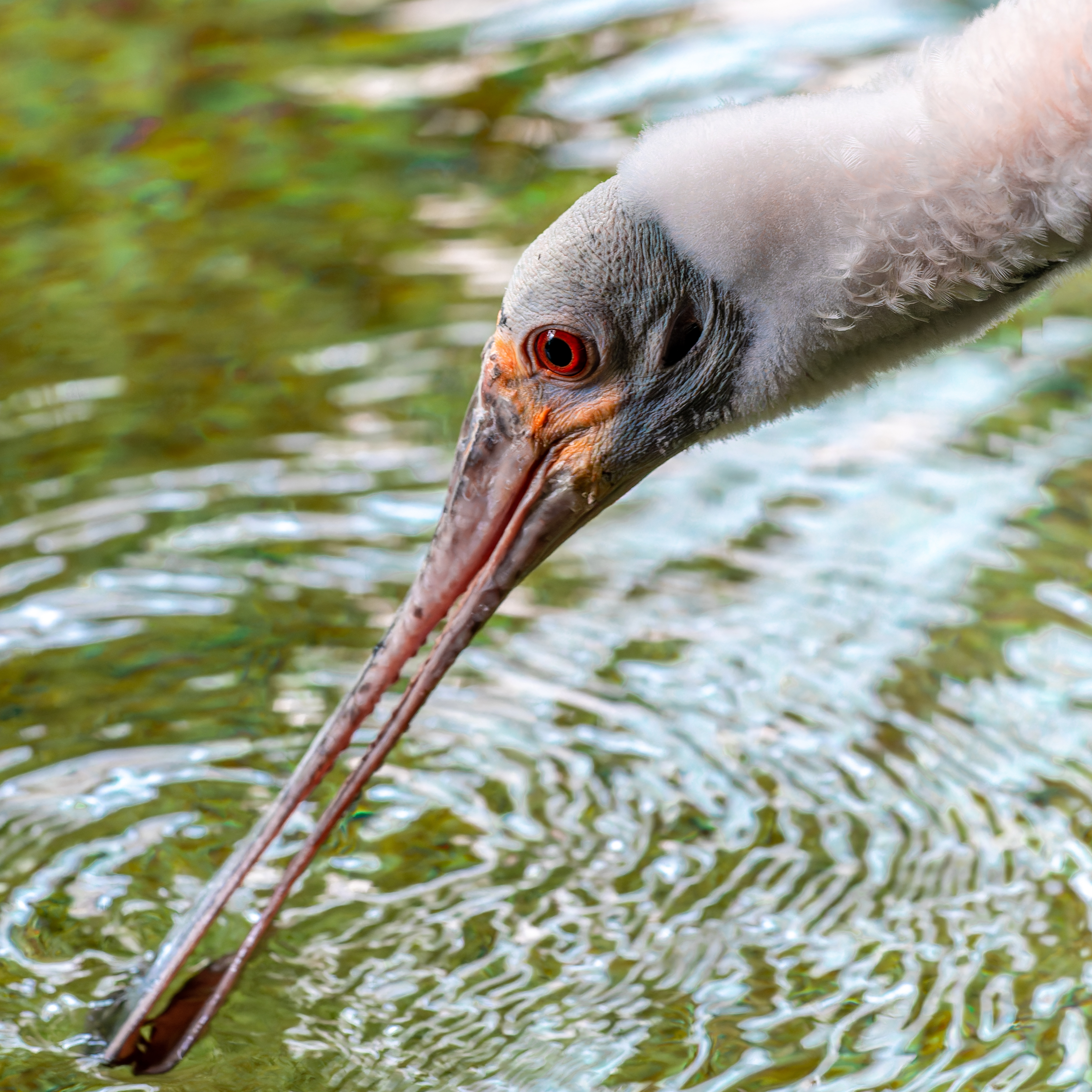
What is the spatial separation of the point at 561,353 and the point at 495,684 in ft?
3.32

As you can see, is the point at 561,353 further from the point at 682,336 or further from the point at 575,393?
the point at 682,336

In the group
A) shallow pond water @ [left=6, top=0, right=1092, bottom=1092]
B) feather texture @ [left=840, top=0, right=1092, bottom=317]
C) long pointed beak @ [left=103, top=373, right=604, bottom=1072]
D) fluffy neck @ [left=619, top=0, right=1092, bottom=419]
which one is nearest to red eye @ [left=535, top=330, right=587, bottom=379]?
long pointed beak @ [left=103, top=373, right=604, bottom=1072]

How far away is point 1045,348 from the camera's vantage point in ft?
15.4

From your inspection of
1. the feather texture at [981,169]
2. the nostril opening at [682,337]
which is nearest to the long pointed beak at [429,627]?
the nostril opening at [682,337]

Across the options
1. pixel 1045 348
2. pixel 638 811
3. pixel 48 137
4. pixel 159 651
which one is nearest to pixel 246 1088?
pixel 638 811

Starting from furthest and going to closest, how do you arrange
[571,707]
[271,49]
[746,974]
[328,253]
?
[271,49], [328,253], [571,707], [746,974]

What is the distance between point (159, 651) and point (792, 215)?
5.71 feet

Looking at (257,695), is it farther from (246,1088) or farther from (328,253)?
(328,253)

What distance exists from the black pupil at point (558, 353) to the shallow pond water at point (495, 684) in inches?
34.5

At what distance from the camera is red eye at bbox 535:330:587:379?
2.53m

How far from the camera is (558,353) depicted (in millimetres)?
2553

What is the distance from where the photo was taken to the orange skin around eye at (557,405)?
2.58 m

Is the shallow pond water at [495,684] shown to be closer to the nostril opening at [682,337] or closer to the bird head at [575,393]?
the bird head at [575,393]

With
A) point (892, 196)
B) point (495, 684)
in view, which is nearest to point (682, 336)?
point (892, 196)
